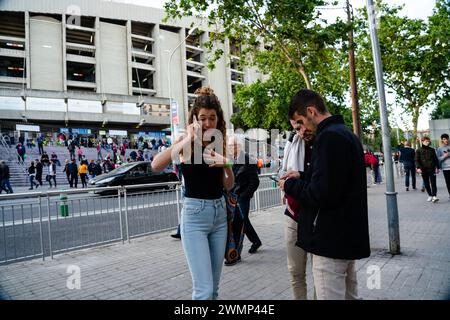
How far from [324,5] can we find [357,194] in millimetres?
7179

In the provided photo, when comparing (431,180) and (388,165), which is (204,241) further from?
(431,180)

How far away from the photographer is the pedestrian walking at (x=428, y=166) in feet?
31.5

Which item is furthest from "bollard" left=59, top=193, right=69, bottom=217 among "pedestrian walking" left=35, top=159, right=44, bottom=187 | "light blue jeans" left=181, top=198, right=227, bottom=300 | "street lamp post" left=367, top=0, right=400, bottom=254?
"pedestrian walking" left=35, top=159, right=44, bottom=187

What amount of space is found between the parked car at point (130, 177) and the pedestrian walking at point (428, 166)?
1030 centimetres

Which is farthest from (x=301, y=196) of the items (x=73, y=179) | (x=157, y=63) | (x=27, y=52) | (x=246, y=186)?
(x=157, y=63)

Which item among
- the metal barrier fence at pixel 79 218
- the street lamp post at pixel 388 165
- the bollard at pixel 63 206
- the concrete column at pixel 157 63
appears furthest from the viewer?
the concrete column at pixel 157 63

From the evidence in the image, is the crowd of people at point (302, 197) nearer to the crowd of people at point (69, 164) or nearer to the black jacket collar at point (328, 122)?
the black jacket collar at point (328, 122)

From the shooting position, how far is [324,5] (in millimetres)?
7805

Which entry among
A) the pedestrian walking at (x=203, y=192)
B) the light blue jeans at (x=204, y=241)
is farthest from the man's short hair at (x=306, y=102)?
the light blue jeans at (x=204, y=241)

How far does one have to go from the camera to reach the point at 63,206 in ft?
19.5

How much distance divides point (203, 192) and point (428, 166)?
9714 millimetres

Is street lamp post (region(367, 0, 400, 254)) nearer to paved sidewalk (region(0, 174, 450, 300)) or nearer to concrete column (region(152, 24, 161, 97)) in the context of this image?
paved sidewalk (region(0, 174, 450, 300))

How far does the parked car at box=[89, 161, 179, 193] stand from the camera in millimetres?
14281

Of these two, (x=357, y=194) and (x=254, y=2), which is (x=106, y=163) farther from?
(x=357, y=194)
